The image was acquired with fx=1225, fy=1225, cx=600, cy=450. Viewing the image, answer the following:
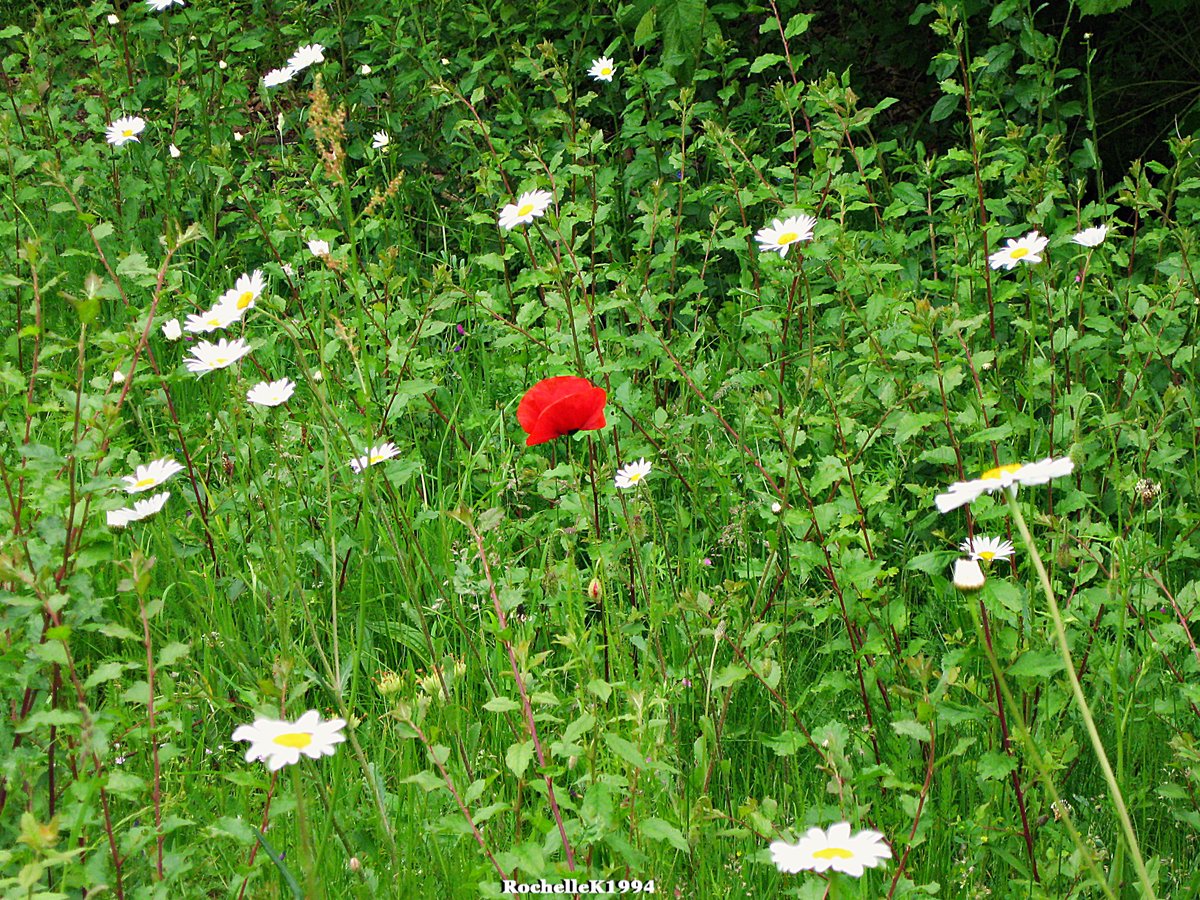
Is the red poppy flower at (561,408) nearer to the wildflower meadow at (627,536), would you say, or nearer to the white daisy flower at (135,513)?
the wildflower meadow at (627,536)

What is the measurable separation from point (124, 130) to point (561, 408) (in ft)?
8.00

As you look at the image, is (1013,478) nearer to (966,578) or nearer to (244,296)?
(966,578)

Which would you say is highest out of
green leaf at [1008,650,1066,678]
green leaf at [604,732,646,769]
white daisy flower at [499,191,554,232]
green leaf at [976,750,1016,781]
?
white daisy flower at [499,191,554,232]

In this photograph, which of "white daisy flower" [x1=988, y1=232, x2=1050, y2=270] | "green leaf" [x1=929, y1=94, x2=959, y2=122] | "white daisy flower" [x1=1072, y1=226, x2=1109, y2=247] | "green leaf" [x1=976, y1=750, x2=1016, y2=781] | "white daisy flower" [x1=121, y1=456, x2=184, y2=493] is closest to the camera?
"green leaf" [x1=976, y1=750, x2=1016, y2=781]

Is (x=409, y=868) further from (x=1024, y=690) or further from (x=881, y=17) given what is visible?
(x=881, y=17)

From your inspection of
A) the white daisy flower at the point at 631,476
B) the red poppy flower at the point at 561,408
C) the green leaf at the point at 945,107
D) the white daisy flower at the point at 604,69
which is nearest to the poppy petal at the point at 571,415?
the red poppy flower at the point at 561,408

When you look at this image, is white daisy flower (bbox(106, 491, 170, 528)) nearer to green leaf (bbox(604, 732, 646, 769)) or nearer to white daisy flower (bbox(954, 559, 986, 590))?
green leaf (bbox(604, 732, 646, 769))

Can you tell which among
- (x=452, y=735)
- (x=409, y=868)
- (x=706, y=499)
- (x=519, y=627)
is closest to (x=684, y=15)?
(x=706, y=499)

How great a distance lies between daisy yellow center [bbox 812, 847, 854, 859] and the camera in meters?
1.05

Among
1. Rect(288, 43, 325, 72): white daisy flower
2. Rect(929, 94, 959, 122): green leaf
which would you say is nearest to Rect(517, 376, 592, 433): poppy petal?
Rect(929, 94, 959, 122): green leaf

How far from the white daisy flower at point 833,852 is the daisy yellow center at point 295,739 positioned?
419 mm

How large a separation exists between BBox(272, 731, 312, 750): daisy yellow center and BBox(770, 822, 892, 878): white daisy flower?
42 cm

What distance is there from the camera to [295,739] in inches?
42.4

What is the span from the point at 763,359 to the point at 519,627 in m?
0.64
